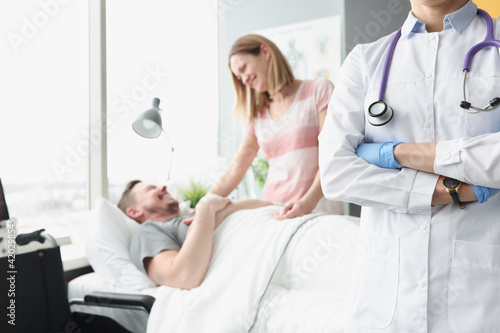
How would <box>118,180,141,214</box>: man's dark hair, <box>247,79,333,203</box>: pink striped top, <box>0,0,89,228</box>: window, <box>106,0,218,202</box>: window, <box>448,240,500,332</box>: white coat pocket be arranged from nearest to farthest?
1. <box>448,240,500,332</box>: white coat pocket
2. <box>247,79,333,203</box>: pink striped top
3. <box>0,0,89,228</box>: window
4. <box>118,180,141,214</box>: man's dark hair
5. <box>106,0,218,202</box>: window

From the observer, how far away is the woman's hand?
1.99m

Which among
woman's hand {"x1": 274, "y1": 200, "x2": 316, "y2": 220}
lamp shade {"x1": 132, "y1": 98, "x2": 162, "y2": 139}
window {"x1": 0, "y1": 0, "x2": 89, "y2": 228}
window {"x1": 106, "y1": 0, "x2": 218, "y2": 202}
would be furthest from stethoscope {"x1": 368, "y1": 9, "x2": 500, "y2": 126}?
window {"x1": 106, "y1": 0, "x2": 218, "y2": 202}

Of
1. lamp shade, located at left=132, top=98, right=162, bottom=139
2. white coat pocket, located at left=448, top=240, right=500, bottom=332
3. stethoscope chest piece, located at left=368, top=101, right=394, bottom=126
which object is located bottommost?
white coat pocket, located at left=448, top=240, right=500, bottom=332

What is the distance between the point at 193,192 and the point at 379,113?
2.26 m

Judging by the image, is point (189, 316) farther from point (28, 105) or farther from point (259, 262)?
point (28, 105)

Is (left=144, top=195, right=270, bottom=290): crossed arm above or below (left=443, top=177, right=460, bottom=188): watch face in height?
below

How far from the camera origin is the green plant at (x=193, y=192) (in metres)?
3.17

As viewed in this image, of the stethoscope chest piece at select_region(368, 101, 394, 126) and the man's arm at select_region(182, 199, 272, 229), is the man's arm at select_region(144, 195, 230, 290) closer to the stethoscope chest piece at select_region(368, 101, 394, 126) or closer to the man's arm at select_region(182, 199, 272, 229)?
the man's arm at select_region(182, 199, 272, 229)

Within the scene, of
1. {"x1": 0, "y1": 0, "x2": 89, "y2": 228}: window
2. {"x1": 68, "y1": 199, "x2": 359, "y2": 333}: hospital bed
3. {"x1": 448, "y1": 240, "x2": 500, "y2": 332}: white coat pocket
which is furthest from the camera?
{"x1": 0, "y1": 0, "x2": 89, "y2": 228}: window

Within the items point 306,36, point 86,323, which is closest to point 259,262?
point 86,323

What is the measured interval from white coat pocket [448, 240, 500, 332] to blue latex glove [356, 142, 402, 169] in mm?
224

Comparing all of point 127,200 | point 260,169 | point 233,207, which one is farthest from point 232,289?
point 260,169

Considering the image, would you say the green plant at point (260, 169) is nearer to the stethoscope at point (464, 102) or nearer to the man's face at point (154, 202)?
the man's face at point (154, 202)

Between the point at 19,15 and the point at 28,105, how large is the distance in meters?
0.47
